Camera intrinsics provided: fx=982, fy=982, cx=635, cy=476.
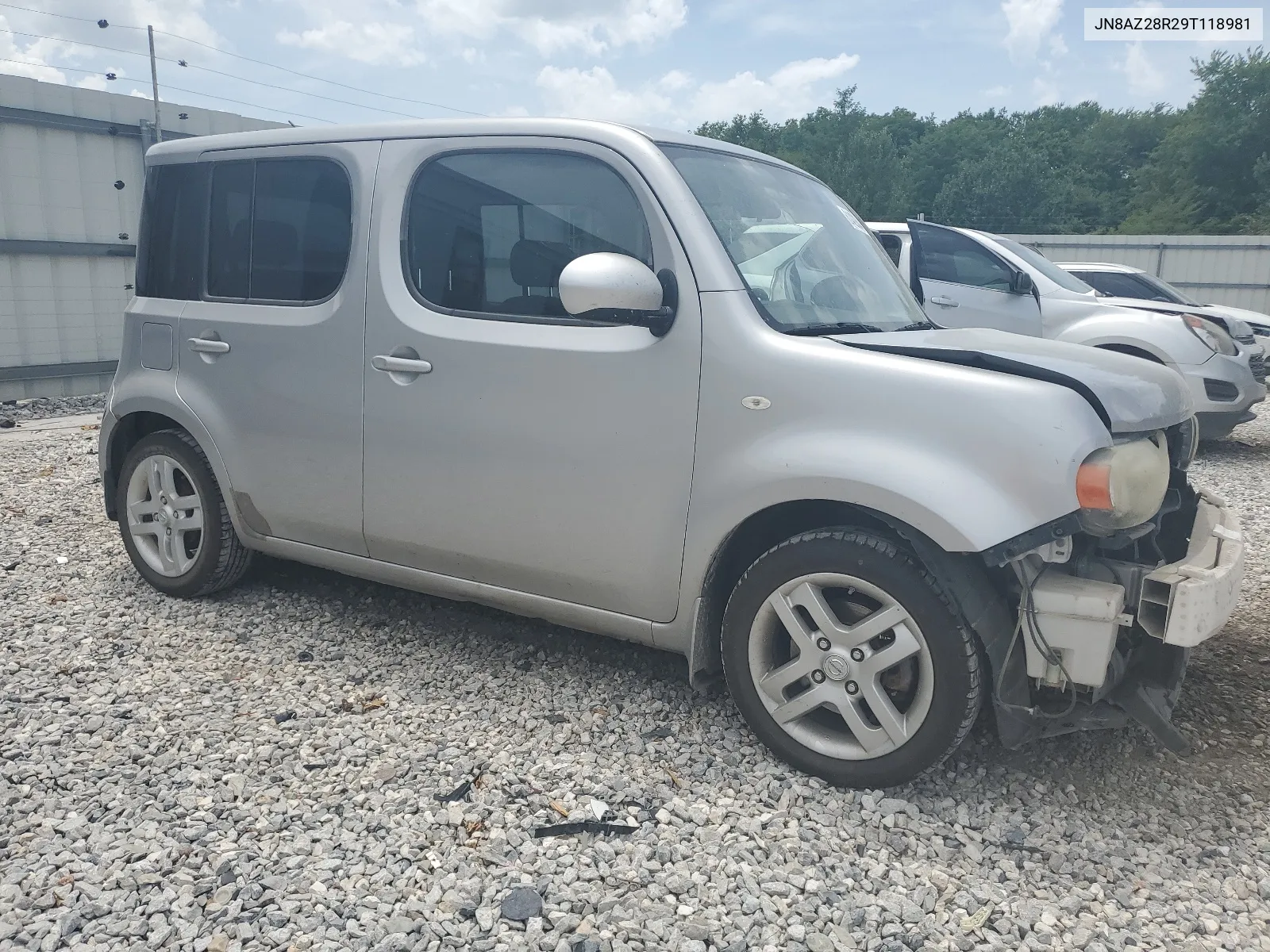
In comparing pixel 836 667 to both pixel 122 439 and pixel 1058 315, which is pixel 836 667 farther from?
pixel 1058 315

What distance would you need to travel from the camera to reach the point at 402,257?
11.8 feet

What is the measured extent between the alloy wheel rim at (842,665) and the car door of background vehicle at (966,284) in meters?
5.83

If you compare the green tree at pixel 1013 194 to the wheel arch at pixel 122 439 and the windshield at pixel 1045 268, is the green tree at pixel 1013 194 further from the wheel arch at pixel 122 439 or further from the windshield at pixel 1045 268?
the wheel arch at pixel 122 439

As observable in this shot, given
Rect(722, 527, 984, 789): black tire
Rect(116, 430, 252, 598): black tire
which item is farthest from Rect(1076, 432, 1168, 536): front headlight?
Rect(116, 430, 252, 598): black tire

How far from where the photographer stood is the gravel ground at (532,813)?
2.35 metres

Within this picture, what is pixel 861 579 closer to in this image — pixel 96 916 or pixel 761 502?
pixel 761 502

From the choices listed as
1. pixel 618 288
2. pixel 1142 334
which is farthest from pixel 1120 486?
pixel 1142 334

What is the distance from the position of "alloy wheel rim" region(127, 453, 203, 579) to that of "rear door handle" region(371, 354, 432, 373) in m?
1.27

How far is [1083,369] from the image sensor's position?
2.79m

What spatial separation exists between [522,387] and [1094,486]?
69.6 inches

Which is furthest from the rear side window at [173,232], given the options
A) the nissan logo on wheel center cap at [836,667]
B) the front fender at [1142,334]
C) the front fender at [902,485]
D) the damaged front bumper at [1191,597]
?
the front fender at [1142,334]

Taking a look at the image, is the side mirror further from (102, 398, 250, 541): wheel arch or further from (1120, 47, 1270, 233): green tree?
(1120, 47, 1270, 233): green tree

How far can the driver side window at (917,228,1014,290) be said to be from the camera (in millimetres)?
8312

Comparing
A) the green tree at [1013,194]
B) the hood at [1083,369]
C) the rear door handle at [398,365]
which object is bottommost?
the rear door handle at [398,365]
